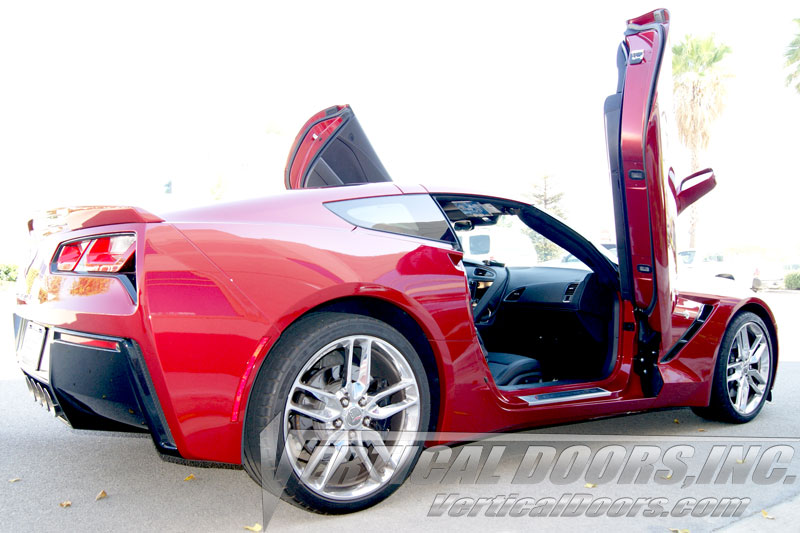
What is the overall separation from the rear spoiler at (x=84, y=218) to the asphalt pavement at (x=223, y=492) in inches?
45.3

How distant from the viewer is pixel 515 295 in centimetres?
434

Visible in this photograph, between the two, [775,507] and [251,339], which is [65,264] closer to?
[251,339]

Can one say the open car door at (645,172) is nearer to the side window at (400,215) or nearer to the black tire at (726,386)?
the black tire at (726,386)

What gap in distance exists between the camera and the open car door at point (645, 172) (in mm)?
3146

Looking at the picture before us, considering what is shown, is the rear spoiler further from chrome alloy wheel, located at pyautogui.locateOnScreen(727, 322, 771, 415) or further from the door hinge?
chrome alloy wheel, located at pyautogui.locateOnScreen(727, 322, 771, 415)

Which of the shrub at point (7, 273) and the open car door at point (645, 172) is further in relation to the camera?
the shrub at point (7, 273)

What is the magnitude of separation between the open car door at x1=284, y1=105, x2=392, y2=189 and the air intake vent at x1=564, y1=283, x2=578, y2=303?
1302mm

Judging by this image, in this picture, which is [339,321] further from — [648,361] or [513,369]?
[648,361]

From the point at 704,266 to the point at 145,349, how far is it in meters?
17.2

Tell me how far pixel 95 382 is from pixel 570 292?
8.68 ft

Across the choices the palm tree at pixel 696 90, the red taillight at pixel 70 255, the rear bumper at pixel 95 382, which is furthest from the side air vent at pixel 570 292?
the palm tree at pixel 696 90

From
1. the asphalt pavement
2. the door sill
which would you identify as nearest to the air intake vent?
the door sill

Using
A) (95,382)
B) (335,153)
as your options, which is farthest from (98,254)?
(335,153)

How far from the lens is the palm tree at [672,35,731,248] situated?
26.9 m
